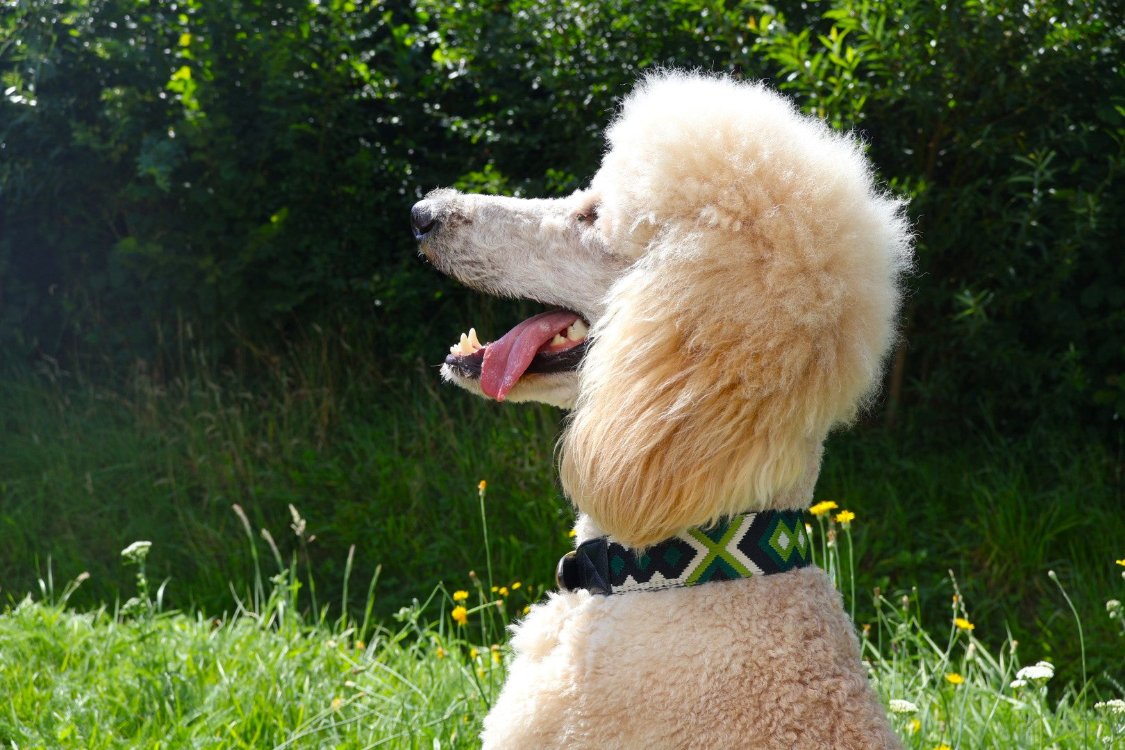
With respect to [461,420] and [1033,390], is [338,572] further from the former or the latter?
[1033,390]

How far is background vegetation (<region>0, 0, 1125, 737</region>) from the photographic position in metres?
3.71

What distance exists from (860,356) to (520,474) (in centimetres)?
260

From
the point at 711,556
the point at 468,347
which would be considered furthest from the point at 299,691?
the point at 711,556

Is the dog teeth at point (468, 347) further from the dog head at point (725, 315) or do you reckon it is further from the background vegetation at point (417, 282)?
the background vegetation at point (417, 282)

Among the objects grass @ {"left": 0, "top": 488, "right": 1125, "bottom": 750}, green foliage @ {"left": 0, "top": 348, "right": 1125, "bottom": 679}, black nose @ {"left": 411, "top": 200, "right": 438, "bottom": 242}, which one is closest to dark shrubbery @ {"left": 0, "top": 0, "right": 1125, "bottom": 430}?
green foliage @ {"left": 0, "top": 348, "right": 1125, "bottom": 679}

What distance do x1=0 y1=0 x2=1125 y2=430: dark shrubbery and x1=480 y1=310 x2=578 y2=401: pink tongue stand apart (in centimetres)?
196

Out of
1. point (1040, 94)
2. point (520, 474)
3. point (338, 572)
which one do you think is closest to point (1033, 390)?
point (1040, 94)

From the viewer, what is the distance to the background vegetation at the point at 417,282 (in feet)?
12.2

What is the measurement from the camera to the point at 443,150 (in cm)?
486

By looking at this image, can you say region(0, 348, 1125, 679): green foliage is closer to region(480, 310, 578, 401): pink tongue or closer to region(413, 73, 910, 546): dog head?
region(480, 310, 578, 401): pink tongue

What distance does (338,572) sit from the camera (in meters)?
3.94

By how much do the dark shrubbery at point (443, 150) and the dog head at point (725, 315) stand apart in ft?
6.42

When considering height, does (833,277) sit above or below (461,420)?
above

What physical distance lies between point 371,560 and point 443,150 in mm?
1793
